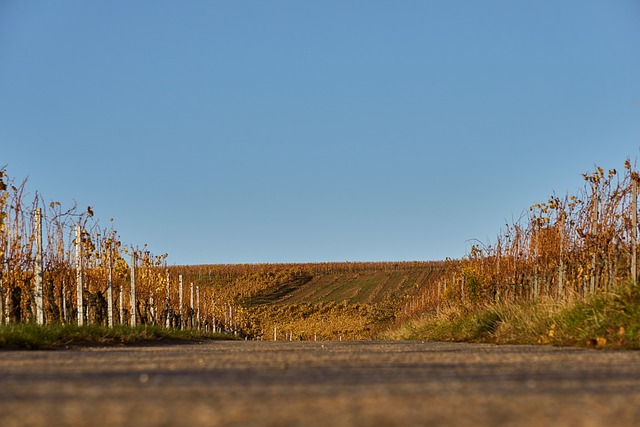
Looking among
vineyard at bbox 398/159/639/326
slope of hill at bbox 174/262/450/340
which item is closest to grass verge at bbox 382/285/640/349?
vineyard at bbox 398/159/639/326

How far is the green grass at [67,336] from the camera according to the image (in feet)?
38.5

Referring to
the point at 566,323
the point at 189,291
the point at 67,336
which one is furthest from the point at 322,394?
the point at 189,291

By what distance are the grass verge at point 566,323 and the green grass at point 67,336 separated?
20.3 ft

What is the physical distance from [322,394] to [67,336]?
1066 centimetres

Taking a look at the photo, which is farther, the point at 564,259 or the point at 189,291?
the point at 189,291

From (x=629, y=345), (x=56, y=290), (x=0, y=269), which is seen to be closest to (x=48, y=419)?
(x=629, y=345)

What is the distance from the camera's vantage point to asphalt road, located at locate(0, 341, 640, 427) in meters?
3.34

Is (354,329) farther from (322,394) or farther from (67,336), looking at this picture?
(322,394)

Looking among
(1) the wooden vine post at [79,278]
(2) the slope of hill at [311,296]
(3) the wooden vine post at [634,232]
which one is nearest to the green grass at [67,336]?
(1) the wooden vine post at [79,278]

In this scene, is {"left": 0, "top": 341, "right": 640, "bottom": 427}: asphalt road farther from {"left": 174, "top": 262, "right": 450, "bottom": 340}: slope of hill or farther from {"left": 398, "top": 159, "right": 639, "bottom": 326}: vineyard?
{"left": 174, "top": 262, "right": 450, "bottom": 340}: slope of hill

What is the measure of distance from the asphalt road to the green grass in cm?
526

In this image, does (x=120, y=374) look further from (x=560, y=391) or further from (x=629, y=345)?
(x=629, y=345)

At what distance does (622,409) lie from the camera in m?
3.69

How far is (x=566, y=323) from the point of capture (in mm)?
12289
